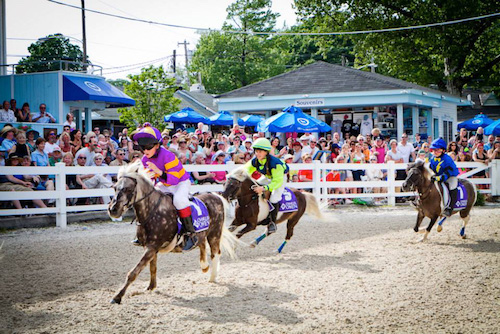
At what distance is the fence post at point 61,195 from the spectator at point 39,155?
1.71 feet

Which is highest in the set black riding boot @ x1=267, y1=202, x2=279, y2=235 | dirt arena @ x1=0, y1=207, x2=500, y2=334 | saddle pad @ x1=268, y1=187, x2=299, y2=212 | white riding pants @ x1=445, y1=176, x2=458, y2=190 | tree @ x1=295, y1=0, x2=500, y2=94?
tree @ x1=295, y1=0, x2=500, y2=94

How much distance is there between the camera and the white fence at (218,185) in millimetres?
11923

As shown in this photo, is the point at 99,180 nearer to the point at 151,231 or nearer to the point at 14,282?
the point at 14,282

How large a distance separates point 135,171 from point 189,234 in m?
1.08

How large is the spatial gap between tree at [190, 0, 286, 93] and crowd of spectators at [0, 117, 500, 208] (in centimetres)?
3933

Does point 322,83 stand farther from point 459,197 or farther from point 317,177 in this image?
point 459,197

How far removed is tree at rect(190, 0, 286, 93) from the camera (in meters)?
58.9

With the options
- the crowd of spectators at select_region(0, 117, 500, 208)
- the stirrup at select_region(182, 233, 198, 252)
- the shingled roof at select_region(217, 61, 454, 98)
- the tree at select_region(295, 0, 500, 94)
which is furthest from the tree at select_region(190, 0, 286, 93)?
the stirrup at select_region(182, 233, 198, 252)

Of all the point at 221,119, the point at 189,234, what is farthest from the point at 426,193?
the point at 221,119

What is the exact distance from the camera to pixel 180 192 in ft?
22.9

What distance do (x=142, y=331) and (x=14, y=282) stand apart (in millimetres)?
3015

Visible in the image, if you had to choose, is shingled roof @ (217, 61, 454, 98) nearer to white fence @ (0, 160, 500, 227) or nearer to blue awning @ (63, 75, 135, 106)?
white fence @ (0, 160, 500, 227)

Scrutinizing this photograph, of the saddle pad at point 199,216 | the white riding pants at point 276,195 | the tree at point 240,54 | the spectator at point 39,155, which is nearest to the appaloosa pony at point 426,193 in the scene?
the white riding pants at point 276,195

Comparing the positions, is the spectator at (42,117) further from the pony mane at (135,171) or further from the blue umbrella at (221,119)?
the blue umbrella at (221,119)
